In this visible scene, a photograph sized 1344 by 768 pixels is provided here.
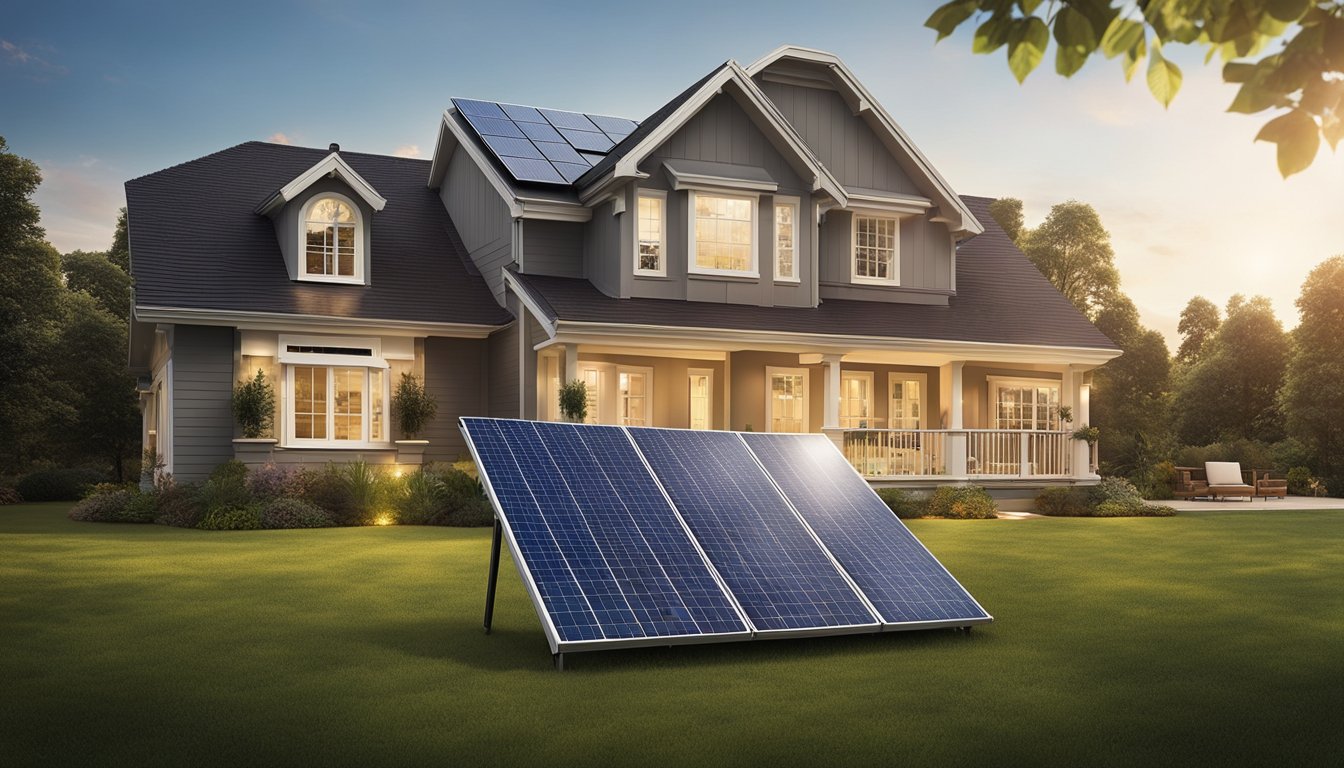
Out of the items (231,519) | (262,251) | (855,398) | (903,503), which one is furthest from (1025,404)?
(231,519)

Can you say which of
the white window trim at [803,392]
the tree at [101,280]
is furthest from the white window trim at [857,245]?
the tree at [101,280]

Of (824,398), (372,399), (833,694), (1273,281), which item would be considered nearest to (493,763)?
(833,694)

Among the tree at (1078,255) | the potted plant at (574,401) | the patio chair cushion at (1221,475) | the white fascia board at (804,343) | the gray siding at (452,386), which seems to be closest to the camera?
the potted plant at (574,401)

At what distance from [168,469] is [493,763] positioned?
18.7 metres

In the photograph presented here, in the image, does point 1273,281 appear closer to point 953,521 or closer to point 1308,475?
point 1308,475

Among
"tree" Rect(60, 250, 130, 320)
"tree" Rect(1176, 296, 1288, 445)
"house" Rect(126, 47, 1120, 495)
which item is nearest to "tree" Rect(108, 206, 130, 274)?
"tree" Rect(60, 250, 130, 320)

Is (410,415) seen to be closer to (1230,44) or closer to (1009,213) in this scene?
(1230,44)

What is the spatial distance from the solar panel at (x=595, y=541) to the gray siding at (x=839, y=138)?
57.9 feet

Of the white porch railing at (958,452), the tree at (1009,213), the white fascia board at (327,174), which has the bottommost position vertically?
the white porch railing at (958,452)

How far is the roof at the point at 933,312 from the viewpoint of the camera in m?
21.9

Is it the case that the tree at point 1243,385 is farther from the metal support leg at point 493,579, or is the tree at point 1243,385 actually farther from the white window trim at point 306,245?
the metal support leg at point 493,579

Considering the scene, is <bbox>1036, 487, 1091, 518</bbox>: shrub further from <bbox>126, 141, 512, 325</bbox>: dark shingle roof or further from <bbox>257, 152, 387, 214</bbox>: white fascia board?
<bbox>257, 152, 387, 214</bbox>: white fascia board

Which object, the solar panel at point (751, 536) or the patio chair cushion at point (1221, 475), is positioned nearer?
the solar panel at point (751, 536)

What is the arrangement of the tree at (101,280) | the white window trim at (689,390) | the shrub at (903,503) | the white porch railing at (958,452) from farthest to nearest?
the tree at (101,280)
the white window trim at (689,390)
the white porch railing at (958,452)
the shrub at (903,503)
